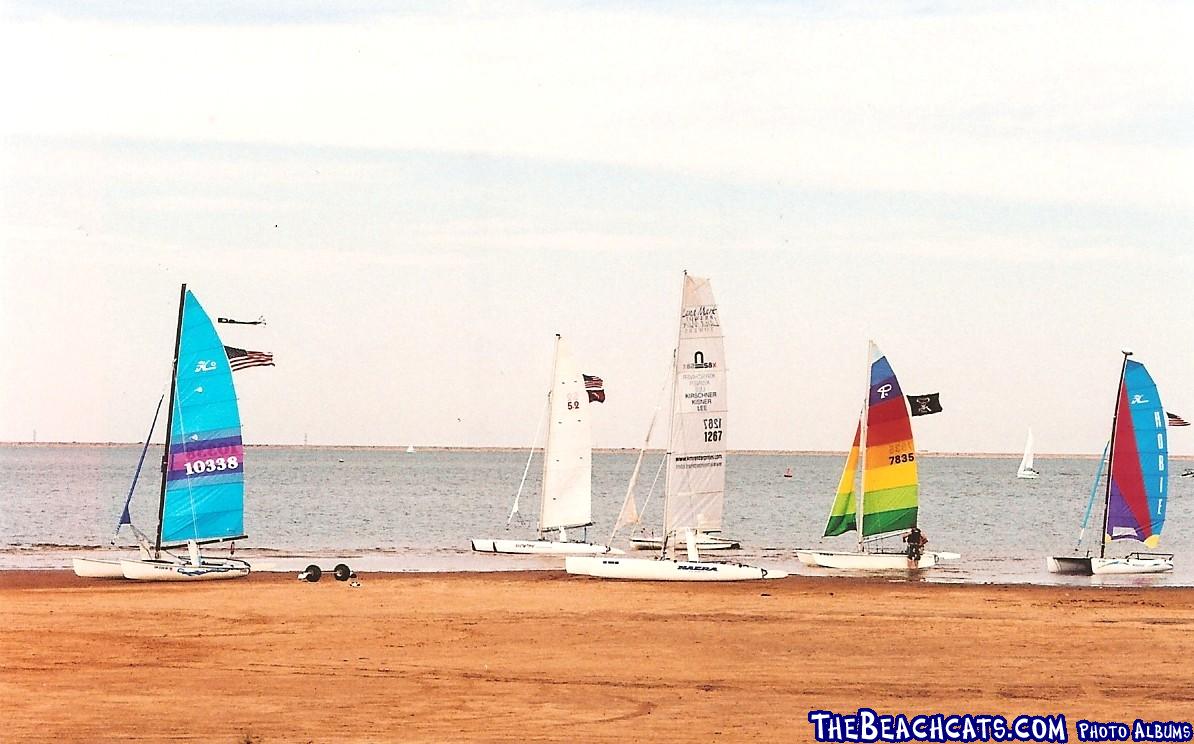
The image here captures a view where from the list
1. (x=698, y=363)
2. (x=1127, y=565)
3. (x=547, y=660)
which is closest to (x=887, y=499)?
(x=1127, y=565)

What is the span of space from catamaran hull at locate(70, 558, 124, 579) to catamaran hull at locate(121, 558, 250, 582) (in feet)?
1.51

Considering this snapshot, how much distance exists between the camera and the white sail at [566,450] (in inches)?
2016

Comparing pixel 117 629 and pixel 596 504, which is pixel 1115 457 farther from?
pixel 596 504

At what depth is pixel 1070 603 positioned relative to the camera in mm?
33656

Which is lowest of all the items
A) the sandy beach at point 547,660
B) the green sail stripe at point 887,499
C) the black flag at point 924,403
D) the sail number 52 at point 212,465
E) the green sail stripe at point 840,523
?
the sandy beach at point 547,660

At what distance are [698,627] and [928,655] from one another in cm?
479

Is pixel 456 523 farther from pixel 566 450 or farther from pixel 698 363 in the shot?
pixel 698 363

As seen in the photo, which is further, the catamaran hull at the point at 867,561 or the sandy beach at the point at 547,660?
the catamaran hull at the point at 867,561

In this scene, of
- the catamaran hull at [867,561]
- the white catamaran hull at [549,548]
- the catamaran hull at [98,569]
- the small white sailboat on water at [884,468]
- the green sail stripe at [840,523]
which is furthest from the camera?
the white catamaran hull at [549,548]

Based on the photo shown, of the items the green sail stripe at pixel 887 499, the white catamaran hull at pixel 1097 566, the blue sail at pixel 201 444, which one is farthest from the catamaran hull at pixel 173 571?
the white catamaran hull at pixel 1097 566

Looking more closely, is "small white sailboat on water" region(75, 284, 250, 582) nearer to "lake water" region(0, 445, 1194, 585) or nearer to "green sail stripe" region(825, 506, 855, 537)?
"lake water" region(0, 445, 1194, 585)

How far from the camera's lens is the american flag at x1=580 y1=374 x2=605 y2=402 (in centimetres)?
5234

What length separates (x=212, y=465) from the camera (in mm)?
37281

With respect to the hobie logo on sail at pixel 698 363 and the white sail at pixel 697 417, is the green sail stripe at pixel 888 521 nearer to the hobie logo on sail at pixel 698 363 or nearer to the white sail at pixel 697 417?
the white sail at pixel 697 417
